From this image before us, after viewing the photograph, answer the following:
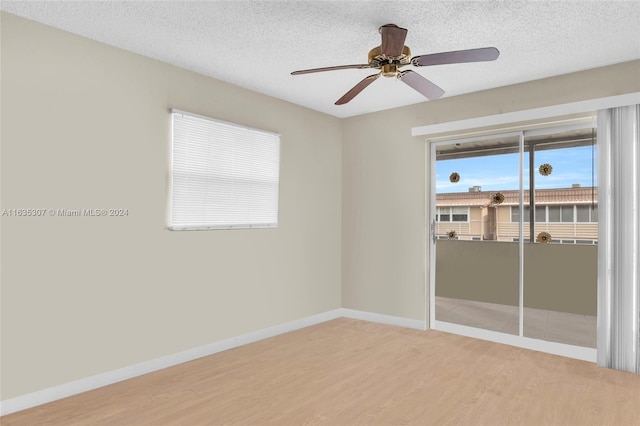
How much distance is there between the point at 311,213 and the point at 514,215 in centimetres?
225

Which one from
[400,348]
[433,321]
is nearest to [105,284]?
[400,348]

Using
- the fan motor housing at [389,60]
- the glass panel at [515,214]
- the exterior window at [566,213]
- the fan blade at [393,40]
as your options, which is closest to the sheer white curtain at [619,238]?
the exterior window at [566,213]

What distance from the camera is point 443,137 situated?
436 cm

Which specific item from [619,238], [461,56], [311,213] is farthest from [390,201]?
[461,56]

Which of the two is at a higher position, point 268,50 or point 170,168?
point 268,50

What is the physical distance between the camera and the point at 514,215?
3.99 meters

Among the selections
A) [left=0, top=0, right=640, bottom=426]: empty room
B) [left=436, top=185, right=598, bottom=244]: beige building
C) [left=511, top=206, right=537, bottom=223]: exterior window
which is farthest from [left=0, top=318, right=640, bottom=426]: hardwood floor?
[left=511, top=206, right=537, bottom=223]: exterior window

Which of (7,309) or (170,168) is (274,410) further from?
(170,168)

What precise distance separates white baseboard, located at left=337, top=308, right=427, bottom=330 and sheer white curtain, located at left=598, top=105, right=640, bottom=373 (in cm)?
174

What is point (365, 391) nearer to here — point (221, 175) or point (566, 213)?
point (221, 175)

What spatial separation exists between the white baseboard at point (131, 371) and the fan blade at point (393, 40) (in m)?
2.94

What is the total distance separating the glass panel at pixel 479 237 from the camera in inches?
159

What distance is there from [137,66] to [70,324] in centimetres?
206

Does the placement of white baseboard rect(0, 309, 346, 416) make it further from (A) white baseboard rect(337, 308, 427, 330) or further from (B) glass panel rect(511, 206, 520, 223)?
(B) glass panel rect(511, 206, 520, 223)
